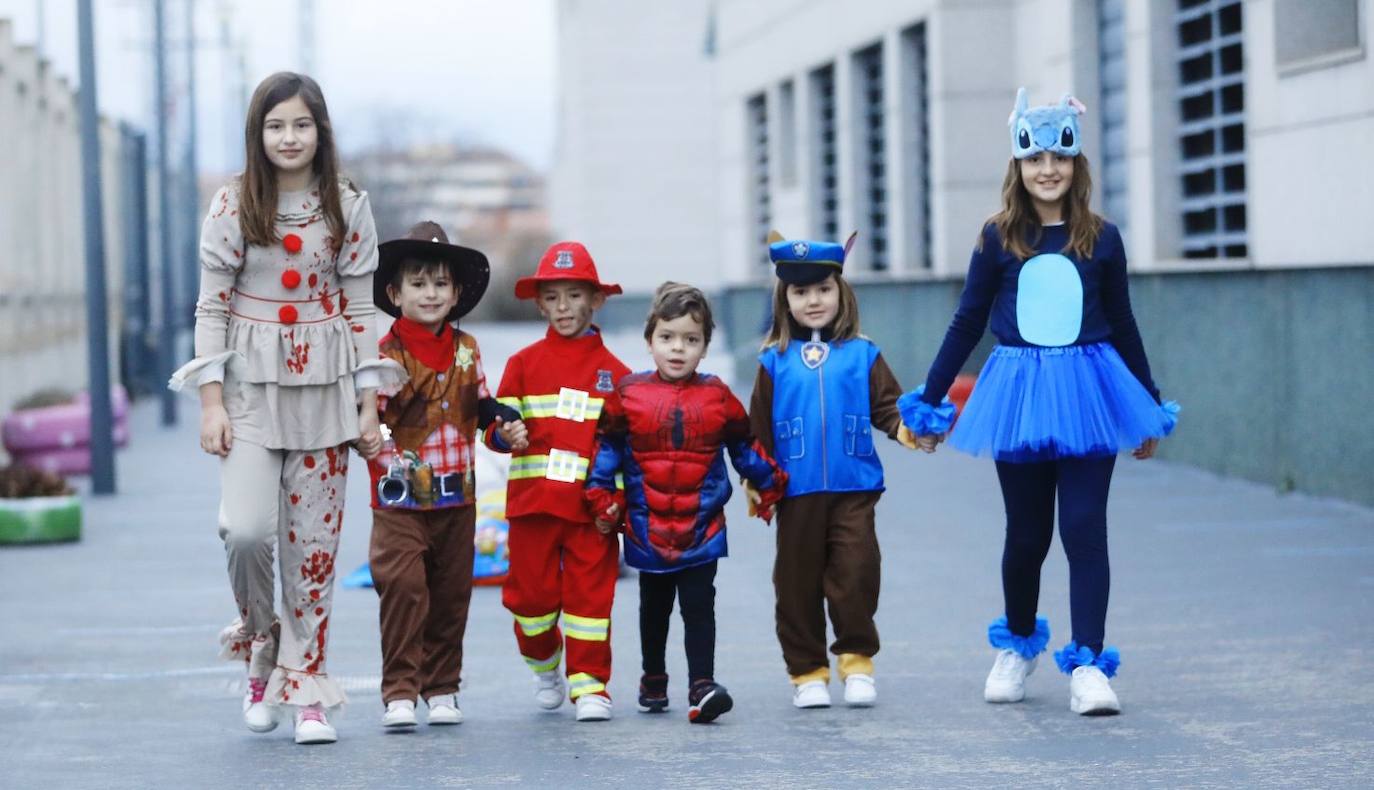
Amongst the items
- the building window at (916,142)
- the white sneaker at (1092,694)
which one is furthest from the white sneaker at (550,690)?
the building window at (916,142)

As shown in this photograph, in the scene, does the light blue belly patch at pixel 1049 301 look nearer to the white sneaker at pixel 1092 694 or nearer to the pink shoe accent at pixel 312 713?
the white sneaker at pixel 1092 694

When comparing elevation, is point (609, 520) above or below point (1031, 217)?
below

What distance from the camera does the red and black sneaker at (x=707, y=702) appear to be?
6898 millimetres

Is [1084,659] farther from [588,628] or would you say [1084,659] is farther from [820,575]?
[588,628]

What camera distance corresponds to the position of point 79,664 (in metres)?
8.47

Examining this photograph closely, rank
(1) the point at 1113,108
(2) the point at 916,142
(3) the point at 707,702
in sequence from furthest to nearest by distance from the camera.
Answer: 1. (2) the point at 916,142
2. (1) the point at 1113,108
3. (3) the point at 707,702

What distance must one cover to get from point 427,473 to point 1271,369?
800 centimetres

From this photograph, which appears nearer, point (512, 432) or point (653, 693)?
point (512, 432)

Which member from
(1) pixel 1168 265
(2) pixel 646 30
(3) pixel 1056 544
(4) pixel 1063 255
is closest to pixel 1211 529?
(3) pixel 1056 544

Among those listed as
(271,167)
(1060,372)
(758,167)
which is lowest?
(1060,372)

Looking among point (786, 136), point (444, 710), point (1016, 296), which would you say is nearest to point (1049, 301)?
point (1016, 296)

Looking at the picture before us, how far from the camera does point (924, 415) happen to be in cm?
709

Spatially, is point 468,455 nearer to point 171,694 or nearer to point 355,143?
point 171,694

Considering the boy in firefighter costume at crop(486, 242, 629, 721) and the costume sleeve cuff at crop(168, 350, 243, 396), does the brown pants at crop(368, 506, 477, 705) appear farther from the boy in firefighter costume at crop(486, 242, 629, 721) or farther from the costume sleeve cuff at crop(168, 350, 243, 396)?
the costume sleeve cuff at crop(168, 350, 243, 396)
